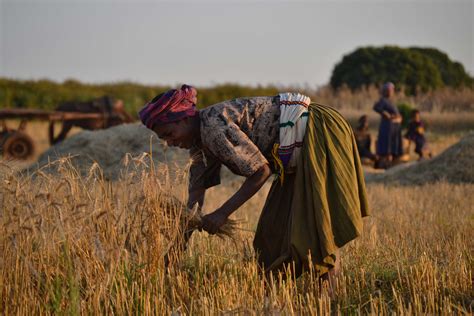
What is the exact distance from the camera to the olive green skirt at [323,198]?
155 inches

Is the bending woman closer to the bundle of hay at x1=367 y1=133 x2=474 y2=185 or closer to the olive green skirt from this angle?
the olive green skirt

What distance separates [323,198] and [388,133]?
34.1 feet

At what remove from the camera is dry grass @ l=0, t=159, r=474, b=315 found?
3521 mm

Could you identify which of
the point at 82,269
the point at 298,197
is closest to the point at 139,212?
the point at 82,269

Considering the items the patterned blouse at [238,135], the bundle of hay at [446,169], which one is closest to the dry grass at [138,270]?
the patterned blouse at [238,135]

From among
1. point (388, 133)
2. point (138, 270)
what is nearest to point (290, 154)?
point (138, 270)

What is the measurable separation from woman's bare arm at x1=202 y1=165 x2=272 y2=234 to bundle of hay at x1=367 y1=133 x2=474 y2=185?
245 inches

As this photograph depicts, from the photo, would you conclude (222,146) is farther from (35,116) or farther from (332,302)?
(35,116)

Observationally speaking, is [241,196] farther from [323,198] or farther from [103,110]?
[103,110]

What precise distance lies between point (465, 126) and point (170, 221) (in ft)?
60.0

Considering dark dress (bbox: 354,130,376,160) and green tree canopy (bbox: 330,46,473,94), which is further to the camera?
green tree canopy (bbox: 330,46,473,94)

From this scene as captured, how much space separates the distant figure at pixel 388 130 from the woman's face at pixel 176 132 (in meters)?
10.2

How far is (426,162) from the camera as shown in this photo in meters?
10.9

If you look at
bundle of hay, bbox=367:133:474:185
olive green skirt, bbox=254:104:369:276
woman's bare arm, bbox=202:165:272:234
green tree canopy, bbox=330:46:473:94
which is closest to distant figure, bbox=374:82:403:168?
bundle of hay, bbox=367:133:474:185
